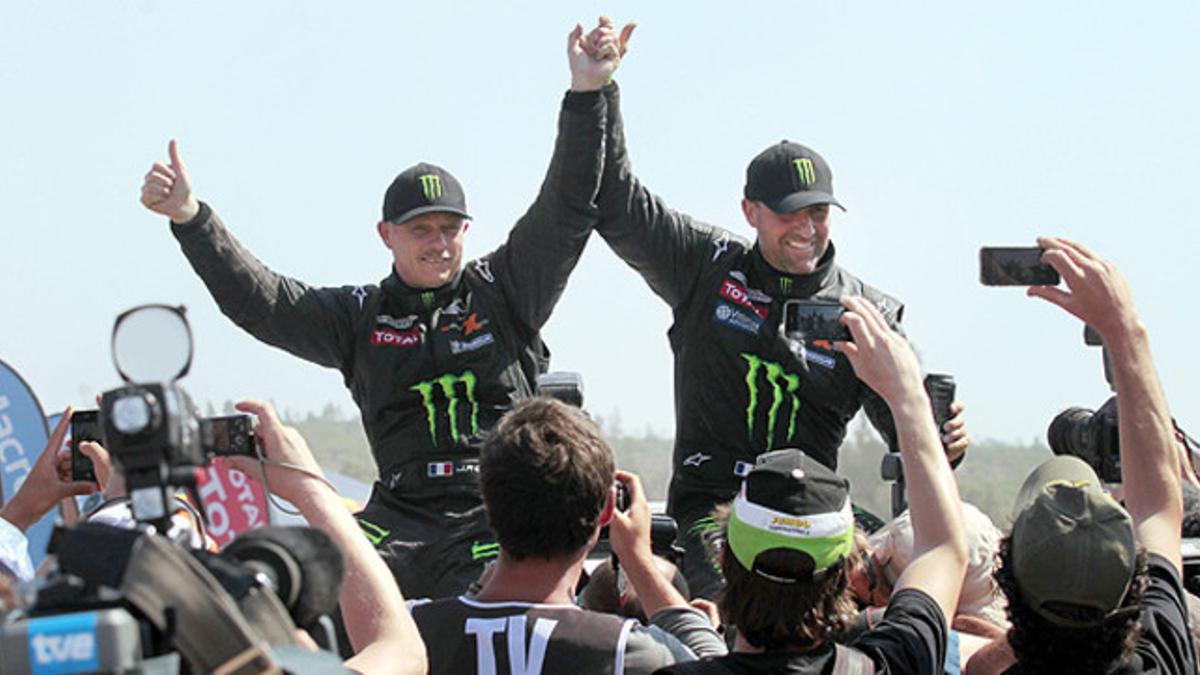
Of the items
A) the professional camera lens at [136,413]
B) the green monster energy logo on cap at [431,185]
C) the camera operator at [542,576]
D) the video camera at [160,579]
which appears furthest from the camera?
the green monster energy logo on cap at [431,185]

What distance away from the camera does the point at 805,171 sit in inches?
248

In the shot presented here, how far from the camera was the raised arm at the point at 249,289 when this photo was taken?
605 centimetres

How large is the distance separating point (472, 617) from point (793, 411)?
2806 millimetres

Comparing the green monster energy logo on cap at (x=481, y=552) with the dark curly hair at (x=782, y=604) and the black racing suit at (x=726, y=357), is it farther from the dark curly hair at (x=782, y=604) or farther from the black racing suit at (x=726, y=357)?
the dark curly hair at (x=782, y=604)

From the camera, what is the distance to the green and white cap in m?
3.26

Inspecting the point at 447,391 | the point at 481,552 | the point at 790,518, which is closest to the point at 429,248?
the point at 447,391

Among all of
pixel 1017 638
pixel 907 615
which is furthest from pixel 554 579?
pixel 1017 638

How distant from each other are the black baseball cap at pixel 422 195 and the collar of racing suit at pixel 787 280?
112 centimetres

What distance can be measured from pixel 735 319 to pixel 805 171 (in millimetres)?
642

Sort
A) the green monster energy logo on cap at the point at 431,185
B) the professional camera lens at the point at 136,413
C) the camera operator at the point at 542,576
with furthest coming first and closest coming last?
the green monster energy logo on cap at the point at 431,185 → the camera operator at the point at 542,576 → the professional camera lens at the point at 136,413

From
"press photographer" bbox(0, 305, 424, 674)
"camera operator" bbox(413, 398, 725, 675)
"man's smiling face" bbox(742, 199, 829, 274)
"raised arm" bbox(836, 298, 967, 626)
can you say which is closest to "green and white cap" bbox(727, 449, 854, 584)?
"raised arm" bbox(836, 298, 967, 626)

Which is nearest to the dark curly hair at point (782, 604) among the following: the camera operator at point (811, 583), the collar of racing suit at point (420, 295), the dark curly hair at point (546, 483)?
the camera operator at point (811, 583)

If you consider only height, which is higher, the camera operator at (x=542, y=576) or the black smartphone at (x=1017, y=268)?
the black smartphone at (x=1017, y=268)

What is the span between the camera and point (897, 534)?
423 cm
